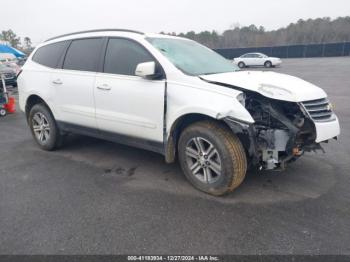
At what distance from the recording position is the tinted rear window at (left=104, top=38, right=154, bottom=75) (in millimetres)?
3798

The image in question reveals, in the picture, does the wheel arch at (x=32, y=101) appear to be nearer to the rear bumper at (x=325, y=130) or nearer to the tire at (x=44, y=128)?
the tire at (x=44, y=128)

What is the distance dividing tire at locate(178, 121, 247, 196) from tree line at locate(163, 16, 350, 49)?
51.4 meters

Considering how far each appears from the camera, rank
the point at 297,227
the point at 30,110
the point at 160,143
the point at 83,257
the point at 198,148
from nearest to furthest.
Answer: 1. the point at 83,257
2. the point at 297,227
3. the point at 198,148
4. the point at 160,143
5. the point at 30,110

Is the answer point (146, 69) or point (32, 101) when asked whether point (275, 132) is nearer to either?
point (146, 69)

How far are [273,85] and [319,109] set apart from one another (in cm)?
Answer: 59

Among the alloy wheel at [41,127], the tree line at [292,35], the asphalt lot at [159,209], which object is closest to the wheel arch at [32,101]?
the alloy wheel at [41,127]

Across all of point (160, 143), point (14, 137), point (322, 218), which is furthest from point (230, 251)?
point (14, 137)

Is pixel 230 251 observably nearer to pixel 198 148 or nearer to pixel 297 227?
pixel 297 227

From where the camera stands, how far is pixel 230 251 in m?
2.47

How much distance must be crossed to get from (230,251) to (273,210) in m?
0.85

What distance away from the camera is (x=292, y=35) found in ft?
191

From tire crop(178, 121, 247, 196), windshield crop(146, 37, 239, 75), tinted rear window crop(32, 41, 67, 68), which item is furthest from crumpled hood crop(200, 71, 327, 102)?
tinted rear window crop(32, 41, 67, 68)

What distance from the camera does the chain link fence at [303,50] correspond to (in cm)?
3919

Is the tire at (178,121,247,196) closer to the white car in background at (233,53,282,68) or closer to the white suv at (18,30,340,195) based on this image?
the white suv at (18,30,340,195)
